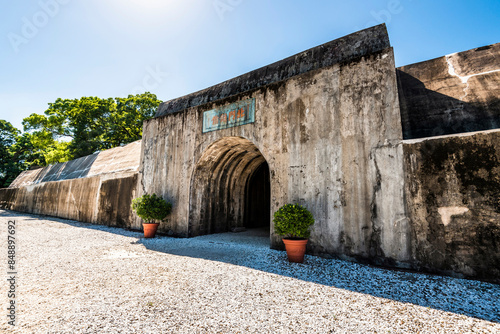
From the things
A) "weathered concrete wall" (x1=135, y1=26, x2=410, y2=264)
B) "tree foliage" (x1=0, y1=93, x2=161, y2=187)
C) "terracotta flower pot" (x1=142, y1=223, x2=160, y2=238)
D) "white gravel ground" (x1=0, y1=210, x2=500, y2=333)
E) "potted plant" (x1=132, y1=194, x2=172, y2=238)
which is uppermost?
"tree foliage" (x1=0, y1=93, x2=161, y2=187)

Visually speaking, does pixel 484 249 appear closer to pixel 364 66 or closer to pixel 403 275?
pixel 403 275

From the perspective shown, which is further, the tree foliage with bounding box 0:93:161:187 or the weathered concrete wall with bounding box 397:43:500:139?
the tree foliage with bounding box 0:93:161:187

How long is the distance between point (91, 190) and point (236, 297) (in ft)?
42.9

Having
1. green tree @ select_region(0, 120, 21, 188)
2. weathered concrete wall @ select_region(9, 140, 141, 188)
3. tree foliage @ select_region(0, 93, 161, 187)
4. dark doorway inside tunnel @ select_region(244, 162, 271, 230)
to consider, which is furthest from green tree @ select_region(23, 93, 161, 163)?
dark doorway inside tunnel @ select_region(244, 162, 271, 230)

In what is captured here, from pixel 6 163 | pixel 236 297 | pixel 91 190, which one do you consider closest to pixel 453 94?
pixel 236 297

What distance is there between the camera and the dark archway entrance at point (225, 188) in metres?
8.30

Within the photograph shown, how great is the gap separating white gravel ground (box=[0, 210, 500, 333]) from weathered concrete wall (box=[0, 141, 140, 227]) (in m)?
5.68

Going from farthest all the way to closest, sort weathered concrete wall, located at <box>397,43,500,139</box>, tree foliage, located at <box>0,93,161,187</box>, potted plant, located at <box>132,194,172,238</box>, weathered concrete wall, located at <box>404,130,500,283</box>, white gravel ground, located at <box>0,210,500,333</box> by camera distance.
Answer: tree foliage, located at <box>0,93,161,187</box>, potted plant, located at <box>132,194,172,238</box>, weathered concrete wall, located at <box>397,43,500,139</box>, weathered concrete wall, located at <box>404,130,500,283</box>, white gravel ground, located at <box>0,210,500,333</box>

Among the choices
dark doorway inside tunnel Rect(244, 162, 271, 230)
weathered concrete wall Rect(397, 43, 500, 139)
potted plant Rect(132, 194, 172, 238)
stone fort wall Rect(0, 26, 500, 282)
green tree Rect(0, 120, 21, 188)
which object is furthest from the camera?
green tree Rect(0, 120, 21, 188)

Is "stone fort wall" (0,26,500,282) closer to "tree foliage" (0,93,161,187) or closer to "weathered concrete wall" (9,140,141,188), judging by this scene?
"weathered concrete wall" (9,140,141,188)

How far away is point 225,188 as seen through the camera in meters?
9.59

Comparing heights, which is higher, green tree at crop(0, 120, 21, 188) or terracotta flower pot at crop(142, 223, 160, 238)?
green tree at crop(0, 120, 21, 188)

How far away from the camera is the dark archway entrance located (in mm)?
8297

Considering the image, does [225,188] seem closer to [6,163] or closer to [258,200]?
[258,200]
